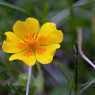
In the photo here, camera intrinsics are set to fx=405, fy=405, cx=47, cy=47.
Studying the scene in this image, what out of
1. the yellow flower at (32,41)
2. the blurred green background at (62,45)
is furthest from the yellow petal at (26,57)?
the blurred green background at (62,45)

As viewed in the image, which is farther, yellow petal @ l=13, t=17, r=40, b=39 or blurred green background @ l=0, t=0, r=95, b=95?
blurred green background @ l=0, t=0, r=95, b=95

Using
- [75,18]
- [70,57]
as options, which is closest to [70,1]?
[75,18]

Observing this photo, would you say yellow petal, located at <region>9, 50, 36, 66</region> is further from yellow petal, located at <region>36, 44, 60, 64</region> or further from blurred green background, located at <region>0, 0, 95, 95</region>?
blurred green background, located at <region>0, 0, 95, 95</region>

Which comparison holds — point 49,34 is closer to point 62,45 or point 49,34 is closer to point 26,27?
point 26,27

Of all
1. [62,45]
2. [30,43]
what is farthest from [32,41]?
[62,45]

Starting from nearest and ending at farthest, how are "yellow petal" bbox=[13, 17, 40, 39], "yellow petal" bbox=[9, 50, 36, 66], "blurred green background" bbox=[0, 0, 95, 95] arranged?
1. "yellow petal" bbox=[9, 50, 36, 66]
2. "yellow petal" bbox=[13, 17, 40, 39]
3. "blurred green background" bbox=[0, 0, 95, 95]

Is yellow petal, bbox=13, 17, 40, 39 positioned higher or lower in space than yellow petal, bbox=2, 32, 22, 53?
higher

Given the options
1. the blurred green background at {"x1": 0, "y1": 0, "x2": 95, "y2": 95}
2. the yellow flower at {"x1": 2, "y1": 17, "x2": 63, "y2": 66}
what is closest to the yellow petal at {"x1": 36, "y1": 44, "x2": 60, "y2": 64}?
the yellow flower at {"x1": 2, "y1": 17, "x2": 63, "y2": 66}
